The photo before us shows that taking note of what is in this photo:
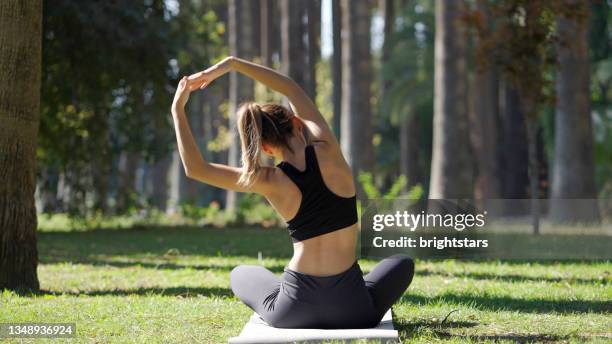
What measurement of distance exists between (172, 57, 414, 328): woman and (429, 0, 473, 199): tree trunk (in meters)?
12.7

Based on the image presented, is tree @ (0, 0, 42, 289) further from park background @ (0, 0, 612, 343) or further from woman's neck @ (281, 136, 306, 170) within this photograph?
woman's neck @ (281, 136, 306, 170)

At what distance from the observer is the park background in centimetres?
769

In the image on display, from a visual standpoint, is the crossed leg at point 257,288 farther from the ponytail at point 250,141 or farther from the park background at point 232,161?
the ponytail at point 250,141

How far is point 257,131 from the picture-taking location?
5.62 m

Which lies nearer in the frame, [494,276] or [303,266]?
[303,266]

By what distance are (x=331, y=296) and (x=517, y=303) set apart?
269 centimetres

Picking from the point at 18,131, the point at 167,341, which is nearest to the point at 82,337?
the point at 167,341

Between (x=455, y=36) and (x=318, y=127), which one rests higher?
(x=455, y=36)

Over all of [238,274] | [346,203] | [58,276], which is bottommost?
[58,276]

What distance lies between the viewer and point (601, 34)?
1300 inches

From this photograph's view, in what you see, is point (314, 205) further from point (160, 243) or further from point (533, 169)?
point (533, 169)

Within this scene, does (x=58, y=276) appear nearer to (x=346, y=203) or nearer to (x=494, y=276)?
(x=494, y=276)

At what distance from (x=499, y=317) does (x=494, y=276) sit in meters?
3.39

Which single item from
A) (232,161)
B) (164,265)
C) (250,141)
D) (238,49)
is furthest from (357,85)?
(250,141)
